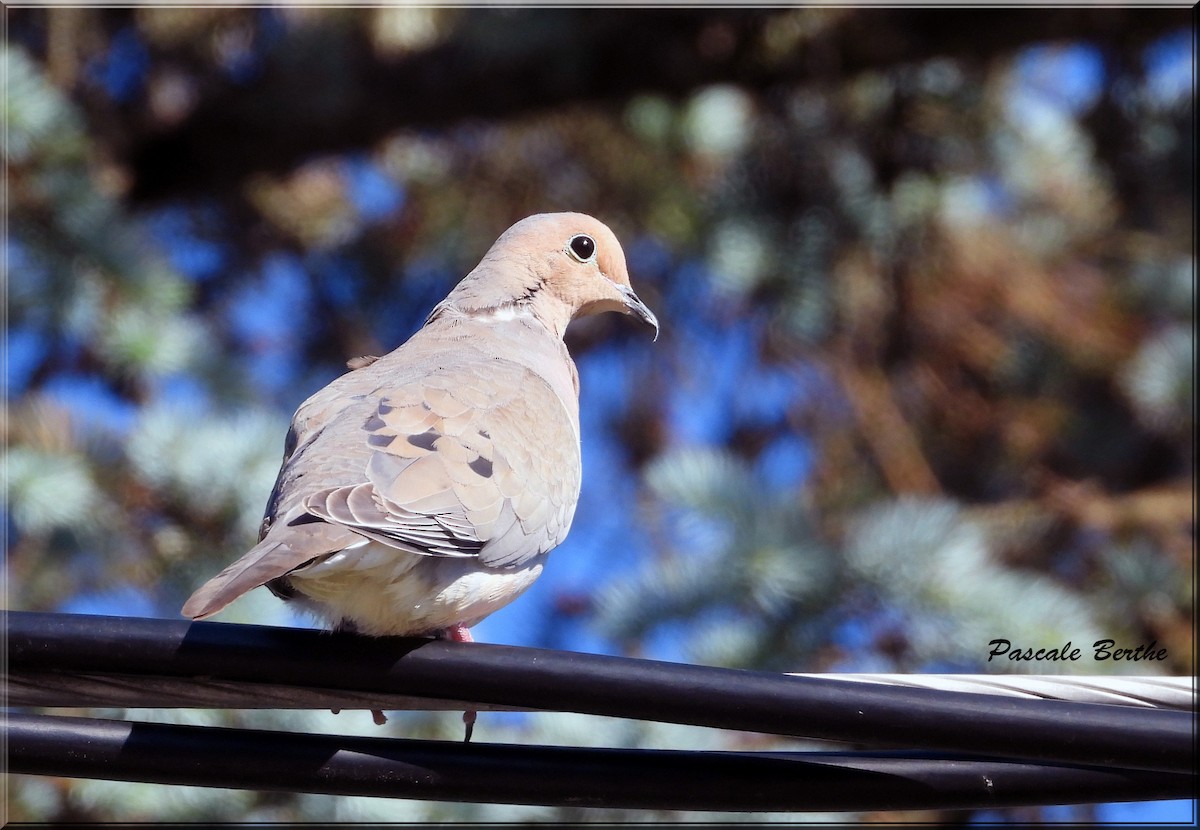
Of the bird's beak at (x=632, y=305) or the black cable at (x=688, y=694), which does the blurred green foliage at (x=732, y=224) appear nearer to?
the bird's beak at (x=632, y=305)

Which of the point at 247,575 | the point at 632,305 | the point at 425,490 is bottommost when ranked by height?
the point at 247,575

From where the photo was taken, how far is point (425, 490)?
6.56ft

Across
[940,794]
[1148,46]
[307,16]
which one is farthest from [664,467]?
[1148,46]

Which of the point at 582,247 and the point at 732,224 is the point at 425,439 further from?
the point at 732,224

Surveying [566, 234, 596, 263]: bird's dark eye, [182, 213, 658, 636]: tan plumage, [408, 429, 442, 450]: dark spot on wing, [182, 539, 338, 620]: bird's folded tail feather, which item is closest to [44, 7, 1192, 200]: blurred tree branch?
[566, 234, 596, 263]: bird's dark eye

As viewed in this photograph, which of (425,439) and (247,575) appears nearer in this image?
(247,575)

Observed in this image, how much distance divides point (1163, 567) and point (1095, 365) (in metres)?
1.54

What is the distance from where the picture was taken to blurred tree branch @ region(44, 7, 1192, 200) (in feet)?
16.7

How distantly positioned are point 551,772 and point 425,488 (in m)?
0.59

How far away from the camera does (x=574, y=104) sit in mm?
5414

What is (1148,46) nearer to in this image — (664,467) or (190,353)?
(664,467)

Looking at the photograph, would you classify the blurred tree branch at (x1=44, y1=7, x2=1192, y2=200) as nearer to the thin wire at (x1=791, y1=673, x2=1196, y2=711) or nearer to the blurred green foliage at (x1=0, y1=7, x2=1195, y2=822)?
the blurred green foliage at (x1=0, y1=7, x2=1195, y2=822)

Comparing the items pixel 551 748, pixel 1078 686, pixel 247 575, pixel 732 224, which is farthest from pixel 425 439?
pixel 732 224

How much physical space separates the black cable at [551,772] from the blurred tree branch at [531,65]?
3799 millimetres
